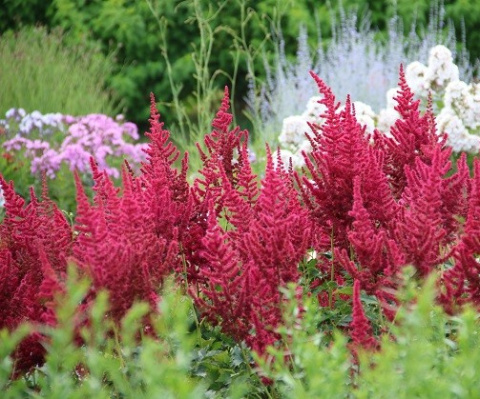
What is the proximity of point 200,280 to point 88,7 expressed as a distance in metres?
10.1

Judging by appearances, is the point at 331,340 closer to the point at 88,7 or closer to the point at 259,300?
the point at 259,300

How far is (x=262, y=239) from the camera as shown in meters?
2.29

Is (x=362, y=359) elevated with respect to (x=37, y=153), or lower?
elevated

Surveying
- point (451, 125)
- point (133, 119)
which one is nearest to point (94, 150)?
point (451, 125)

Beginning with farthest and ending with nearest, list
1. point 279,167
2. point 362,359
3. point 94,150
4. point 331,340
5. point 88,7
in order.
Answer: point 88,7
point 94,150
point 279,167
point 331,340
point 362,359

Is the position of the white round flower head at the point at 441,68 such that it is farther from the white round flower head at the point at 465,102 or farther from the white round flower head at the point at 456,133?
the white round flower head at the point at 456,133

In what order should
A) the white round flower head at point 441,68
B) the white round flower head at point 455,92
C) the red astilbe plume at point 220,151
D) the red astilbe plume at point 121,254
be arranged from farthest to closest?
1. the white round flower head at point 441,68
2. the white round flower head at point 455,92
3. the red astilbe plume at point 220,151
4. the red astilbe plume at point 121,254

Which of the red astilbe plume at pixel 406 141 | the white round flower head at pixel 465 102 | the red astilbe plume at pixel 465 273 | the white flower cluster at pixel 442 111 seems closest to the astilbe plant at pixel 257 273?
the red astilbe plume at pixel 465 273

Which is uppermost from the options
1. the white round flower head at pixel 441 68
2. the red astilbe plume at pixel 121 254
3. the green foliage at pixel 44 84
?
the red astilbe plume at pixel 121 254

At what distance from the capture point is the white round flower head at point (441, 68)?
5676 millimetres

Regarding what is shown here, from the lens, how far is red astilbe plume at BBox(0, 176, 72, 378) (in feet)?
7.64

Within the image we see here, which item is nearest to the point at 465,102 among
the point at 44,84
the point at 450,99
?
the point at 450,99

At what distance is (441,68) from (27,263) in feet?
12.6

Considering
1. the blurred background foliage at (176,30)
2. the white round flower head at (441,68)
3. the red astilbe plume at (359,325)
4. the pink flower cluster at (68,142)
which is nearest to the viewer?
the red astilbe plume at (359,325)
